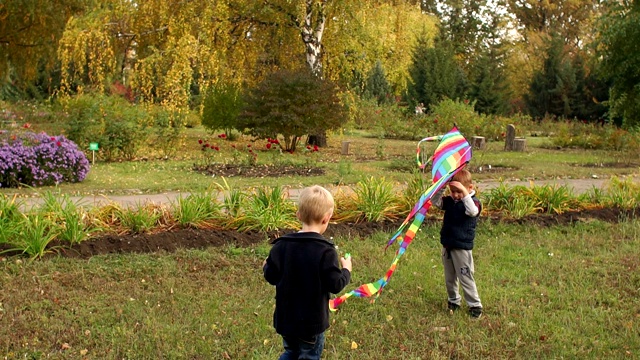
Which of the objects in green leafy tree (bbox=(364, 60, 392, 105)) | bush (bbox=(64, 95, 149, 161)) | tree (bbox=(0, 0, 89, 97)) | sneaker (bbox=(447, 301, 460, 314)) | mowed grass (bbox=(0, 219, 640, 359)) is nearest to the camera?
mowed grass (bbox=(0, 219, 640, 359))

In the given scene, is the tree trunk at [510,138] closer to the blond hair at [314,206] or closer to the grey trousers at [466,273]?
the grey trousers at [466,273]

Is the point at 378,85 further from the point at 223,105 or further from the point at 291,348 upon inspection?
the point at 291,348

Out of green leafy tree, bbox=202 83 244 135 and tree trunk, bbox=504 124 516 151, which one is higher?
green leafy tree, bbox=202 83 244 135

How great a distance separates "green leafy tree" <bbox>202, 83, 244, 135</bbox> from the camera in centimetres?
2048

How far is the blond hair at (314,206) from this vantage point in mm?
3266

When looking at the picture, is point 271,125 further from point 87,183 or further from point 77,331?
point 77,331

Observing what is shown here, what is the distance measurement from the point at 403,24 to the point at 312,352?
69.0ft

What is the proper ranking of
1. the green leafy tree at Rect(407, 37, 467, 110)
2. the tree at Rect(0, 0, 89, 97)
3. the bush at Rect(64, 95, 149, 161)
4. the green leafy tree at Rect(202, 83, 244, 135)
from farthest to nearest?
1. the green leafy tree at Rect(407, 37, 467, 110)
2. the tree at Rect(0, 0, 89, 97)
3. the green leafy tree at Rect(202, 83, 244, 135)
4. the bush at Rect(64, 95, 149, 161)

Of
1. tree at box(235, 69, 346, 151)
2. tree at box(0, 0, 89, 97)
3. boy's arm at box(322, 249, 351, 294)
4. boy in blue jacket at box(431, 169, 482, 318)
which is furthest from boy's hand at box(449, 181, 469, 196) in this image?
tree at box(0, 0, 89, 97)

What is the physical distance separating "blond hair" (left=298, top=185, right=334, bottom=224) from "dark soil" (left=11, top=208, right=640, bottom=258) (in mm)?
3346

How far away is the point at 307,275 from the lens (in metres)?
3.30

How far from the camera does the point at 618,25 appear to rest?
15.9m

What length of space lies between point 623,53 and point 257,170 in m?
9.68

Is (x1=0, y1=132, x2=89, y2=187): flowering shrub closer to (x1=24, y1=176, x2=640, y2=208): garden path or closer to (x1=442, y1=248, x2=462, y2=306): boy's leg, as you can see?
(x1=24, y1=176, x2=640, y2=208): garden path
